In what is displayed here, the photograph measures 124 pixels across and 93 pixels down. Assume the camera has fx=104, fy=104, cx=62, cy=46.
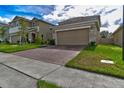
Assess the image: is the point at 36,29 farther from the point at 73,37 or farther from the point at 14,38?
the point at 73,37

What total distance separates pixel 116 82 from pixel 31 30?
21376 millimetres

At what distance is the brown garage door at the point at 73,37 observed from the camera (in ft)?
45.9

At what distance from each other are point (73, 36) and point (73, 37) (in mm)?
143

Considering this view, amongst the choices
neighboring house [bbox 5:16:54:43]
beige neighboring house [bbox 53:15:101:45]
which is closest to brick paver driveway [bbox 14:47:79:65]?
beige neighboring house [bbox 53:15:101:45]

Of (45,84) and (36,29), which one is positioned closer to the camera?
(45,84)

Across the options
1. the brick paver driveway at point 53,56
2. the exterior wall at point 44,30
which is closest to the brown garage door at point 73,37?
the brick paver driveway at point 53,56

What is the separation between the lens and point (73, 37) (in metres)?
14.9

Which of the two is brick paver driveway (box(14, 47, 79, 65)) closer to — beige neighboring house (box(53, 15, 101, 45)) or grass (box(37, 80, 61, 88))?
grass (box(37, 80, 61, 88))

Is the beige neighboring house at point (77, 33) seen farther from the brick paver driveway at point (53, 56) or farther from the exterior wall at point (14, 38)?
the exterior wall at point (14, 38)

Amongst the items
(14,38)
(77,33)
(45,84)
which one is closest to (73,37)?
(77,33)

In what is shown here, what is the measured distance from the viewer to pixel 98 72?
463cm

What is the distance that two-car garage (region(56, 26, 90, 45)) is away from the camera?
1398 cm
